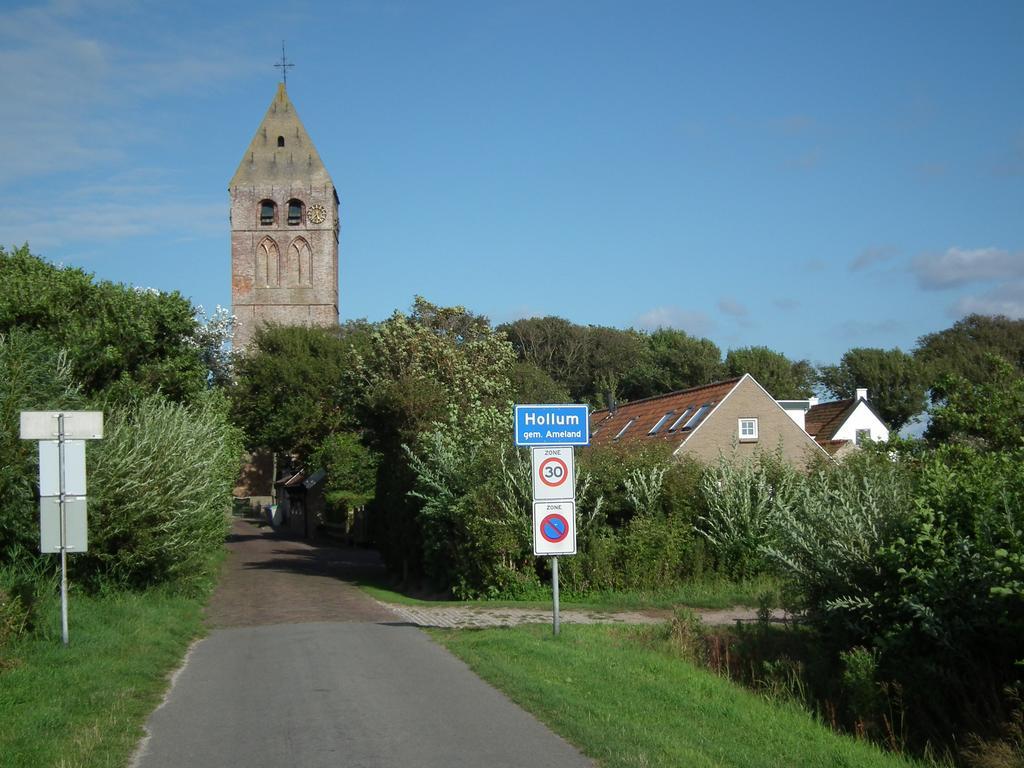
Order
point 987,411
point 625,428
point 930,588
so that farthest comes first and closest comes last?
point 625,428 → point 987,411 → point 930,588

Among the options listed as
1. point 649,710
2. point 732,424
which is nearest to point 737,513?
point 649,710

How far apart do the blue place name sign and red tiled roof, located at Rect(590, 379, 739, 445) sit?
1924cm

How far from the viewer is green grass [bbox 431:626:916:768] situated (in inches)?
312

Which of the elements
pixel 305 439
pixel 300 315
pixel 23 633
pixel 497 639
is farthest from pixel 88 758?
pixel 300 315

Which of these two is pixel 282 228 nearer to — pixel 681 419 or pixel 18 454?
pixel 681 419

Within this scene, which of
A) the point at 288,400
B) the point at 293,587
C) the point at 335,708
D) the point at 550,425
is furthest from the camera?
the point at 288,400

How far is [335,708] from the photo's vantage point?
9812 millimetres

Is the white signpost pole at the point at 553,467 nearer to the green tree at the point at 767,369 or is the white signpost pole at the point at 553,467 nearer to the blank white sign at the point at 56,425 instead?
the blank white sign at the point at 56,425

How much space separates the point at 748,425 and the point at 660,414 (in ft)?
15.9

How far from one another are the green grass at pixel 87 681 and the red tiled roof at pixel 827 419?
1561 inches

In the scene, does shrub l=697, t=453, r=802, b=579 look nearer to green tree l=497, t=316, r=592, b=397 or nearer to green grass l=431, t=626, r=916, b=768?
green grass l=431, t=626, r=916, b=768

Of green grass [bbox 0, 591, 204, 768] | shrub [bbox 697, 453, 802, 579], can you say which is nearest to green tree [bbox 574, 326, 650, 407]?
shrub [bbox 697, 453, 802, 579]

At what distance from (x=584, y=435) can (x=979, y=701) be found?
5.71 metres

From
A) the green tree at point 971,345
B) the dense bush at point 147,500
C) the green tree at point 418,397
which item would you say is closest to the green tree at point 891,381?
the green tree at point 971,345
